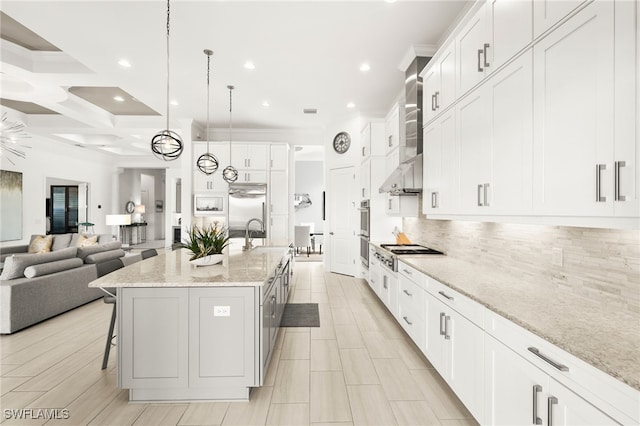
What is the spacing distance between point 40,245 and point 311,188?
24.3ft

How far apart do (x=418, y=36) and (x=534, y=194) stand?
2642 mm

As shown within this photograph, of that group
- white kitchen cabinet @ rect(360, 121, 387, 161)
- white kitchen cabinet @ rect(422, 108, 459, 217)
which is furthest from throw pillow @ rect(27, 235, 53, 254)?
white kitchen cabinet @ rect(422, 108, 459, 217)

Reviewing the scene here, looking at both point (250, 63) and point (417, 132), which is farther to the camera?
point (250, 63)

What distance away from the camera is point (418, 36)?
3.40 m

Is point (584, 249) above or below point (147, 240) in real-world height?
above

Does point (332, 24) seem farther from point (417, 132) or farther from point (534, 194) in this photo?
point (534, 194)

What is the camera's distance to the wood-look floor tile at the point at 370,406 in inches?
76.2

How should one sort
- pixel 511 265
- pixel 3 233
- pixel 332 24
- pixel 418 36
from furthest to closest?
1. pixel 3 233
2. pixel 418 36
3. pixel 332 24
4. pixel 511 265

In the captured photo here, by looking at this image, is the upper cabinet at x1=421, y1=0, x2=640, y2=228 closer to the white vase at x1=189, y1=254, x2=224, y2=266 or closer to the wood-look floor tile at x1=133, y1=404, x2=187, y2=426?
the white vase at x1=189, y1=254, x2=224, y2=266

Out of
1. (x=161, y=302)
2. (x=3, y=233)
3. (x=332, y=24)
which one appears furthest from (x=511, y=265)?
(x=3, y=233)

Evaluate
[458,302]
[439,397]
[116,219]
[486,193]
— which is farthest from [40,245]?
[486,193]

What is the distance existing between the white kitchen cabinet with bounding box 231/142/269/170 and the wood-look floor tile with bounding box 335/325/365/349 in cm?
430

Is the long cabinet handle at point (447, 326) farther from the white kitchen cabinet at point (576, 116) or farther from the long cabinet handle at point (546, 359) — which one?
the white kitchen cabinet at point (576, 116)

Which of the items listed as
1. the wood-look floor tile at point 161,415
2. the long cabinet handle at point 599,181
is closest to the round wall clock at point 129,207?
the wood-look floor tile at point 161,415
